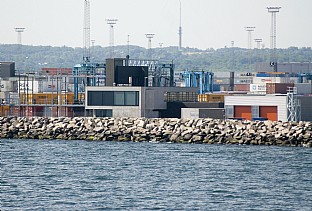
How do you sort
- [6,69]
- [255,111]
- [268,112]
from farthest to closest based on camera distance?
[6,69] < [255,111] < [268,112]

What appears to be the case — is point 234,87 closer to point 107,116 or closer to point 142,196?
point 107,116

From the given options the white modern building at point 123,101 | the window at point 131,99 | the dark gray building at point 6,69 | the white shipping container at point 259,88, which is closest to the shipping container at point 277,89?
the white shipping container at point 259,88

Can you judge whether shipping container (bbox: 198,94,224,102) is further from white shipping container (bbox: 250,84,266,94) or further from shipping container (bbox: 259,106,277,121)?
white shipping container (bbox: 250,84,266,94)

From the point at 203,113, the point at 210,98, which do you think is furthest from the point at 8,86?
the point at 203,113

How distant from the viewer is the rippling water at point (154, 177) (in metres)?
40.4

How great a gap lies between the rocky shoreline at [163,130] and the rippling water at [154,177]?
8.87ft

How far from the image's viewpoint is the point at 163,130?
71.7 m

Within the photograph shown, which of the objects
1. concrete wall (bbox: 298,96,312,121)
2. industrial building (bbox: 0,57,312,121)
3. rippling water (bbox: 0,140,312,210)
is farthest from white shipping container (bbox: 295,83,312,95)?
rippling water (bbox: 0,140,312,210)

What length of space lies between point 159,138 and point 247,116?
11551 millimetres

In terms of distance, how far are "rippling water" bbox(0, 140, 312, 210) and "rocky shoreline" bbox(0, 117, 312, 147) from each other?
2704 mm

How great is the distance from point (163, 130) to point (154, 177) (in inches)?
901

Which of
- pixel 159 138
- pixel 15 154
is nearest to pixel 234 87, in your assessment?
pixel 159 138

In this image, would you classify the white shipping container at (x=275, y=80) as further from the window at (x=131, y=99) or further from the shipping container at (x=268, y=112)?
the window at (x=131, y=99)

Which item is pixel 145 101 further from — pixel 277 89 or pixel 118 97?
pixel 277 89
